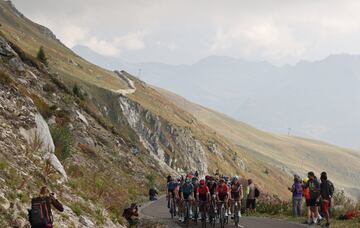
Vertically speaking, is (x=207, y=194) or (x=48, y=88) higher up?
(x=48, y=88)

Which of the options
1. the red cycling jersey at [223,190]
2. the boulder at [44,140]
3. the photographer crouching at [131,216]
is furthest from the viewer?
the photographer crouching at [131,216]

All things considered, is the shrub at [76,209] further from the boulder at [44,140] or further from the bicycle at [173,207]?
the bicycle at [173,207]

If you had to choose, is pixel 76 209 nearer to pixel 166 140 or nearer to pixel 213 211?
pixel 213 211

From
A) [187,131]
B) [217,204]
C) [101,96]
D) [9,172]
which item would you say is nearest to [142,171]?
[217,204]

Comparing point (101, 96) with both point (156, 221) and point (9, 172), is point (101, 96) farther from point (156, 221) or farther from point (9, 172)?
point (9, 172)

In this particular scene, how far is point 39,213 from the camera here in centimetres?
1121

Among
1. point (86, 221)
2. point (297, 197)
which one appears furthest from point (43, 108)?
point (297, 197)

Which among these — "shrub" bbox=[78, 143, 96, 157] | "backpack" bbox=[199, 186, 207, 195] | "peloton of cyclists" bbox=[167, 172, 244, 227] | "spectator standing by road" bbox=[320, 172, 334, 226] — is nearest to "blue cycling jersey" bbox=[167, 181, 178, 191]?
"peloton of cyclists" bbox=[167, 172, 244, 227]

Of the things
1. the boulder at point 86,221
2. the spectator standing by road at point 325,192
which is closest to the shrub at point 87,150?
the boulder at point 86,221

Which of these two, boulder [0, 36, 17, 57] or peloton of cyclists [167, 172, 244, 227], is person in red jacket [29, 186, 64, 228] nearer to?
peloton of cyclists [167, 172, 244, 227]

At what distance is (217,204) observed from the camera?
20344 mm

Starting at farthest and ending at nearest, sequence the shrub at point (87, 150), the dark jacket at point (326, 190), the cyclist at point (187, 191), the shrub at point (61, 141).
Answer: the shrub at point (87, 150)
the shrub at point (61, 141)
the cyclist at point (187, 191)
the dark jacket at point (326, 190)

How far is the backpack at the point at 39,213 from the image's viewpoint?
11148mm

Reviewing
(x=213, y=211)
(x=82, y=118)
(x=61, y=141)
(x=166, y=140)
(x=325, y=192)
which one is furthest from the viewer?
(x=166, y=140)
